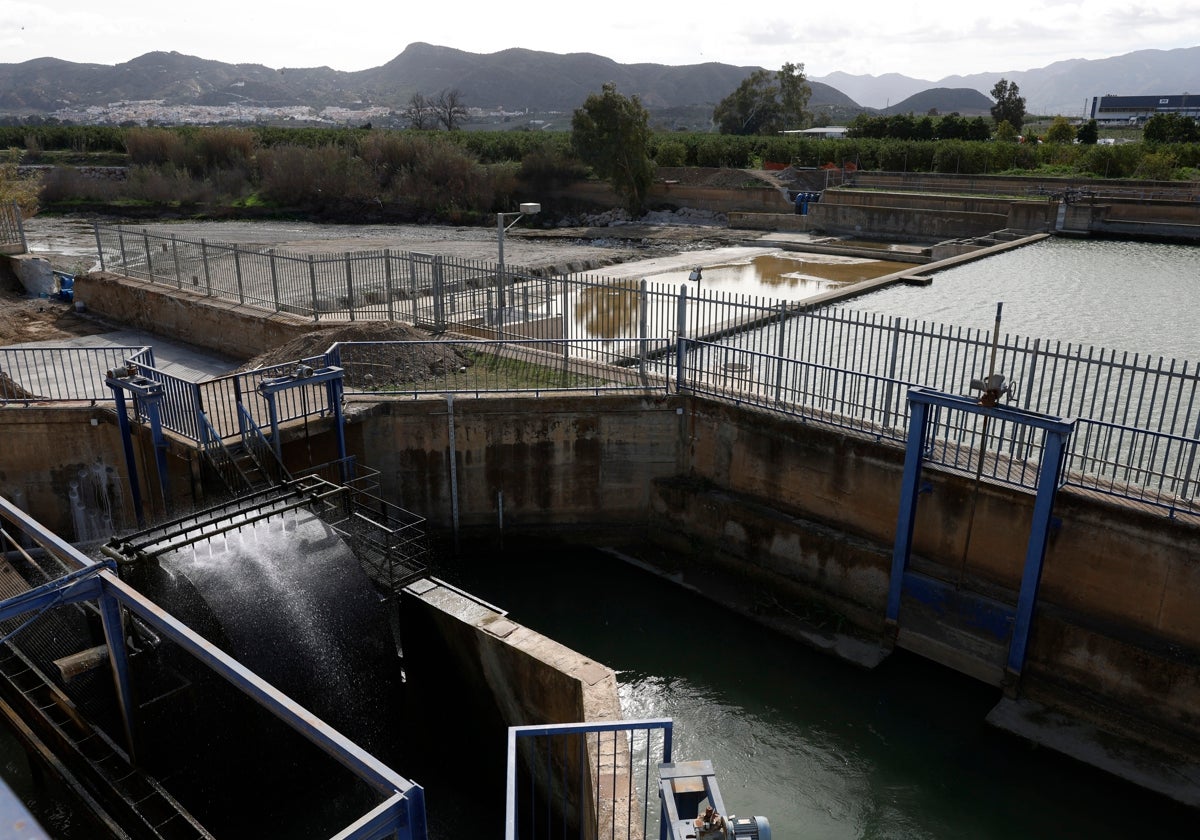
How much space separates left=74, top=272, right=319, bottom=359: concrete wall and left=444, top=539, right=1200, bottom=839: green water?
27.4 feet

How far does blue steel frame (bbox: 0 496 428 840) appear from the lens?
3930 mm

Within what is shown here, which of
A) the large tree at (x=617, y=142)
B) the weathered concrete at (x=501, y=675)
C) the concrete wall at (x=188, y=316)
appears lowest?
the weathered concrete at (x=501, y=675)

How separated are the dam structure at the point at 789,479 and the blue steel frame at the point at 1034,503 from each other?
0.09 ft

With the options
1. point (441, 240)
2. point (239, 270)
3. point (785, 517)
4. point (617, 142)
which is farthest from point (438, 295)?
point (617, 142)

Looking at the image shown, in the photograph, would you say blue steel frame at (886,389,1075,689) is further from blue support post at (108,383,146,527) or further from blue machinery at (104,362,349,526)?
blue support post at (108,383,146,527)

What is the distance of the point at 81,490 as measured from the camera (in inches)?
545

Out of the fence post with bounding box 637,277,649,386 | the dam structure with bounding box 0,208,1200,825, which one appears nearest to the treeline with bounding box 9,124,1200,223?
the dam structure with bounding box 0,208,1200,825

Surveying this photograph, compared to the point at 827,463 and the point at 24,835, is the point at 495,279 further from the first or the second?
the point at 24,835

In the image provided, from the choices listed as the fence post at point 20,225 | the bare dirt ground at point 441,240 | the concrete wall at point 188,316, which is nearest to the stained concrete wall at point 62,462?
the concrete wall at point 188,316

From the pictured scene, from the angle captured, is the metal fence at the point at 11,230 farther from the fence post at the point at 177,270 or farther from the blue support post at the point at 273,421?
the blue support post at the point at 273,421

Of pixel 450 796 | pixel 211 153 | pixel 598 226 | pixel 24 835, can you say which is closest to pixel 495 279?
pixel 450 796

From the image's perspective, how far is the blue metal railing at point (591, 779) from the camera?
215 inches

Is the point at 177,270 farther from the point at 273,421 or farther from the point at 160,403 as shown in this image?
the point at 273,421

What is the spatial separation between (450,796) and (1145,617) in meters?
8.09
